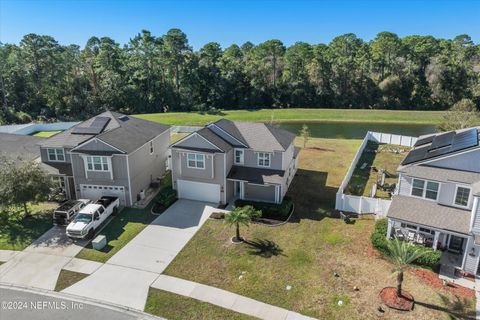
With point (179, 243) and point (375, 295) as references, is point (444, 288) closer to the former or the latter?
point (375, 295)

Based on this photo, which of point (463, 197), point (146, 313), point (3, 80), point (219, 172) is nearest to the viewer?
point (146, 313)

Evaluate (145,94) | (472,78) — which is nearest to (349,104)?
(472,78)

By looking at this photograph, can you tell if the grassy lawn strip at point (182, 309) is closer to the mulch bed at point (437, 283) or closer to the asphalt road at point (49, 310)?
the asphalt road at point (49, 310)

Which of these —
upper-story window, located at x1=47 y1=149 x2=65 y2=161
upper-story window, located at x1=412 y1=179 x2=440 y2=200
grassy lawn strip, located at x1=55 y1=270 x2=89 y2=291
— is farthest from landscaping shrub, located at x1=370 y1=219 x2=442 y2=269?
upper-story window, located at x1=47 y1=149 x2=65 y2=161

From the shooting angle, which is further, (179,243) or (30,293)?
(179,243)

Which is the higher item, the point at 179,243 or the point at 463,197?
the point at 463,197

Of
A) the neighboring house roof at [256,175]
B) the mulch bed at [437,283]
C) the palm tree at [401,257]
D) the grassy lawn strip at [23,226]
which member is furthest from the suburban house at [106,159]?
the mulch bed at [437,283]

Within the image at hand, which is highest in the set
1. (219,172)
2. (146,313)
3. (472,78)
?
(472,78)
